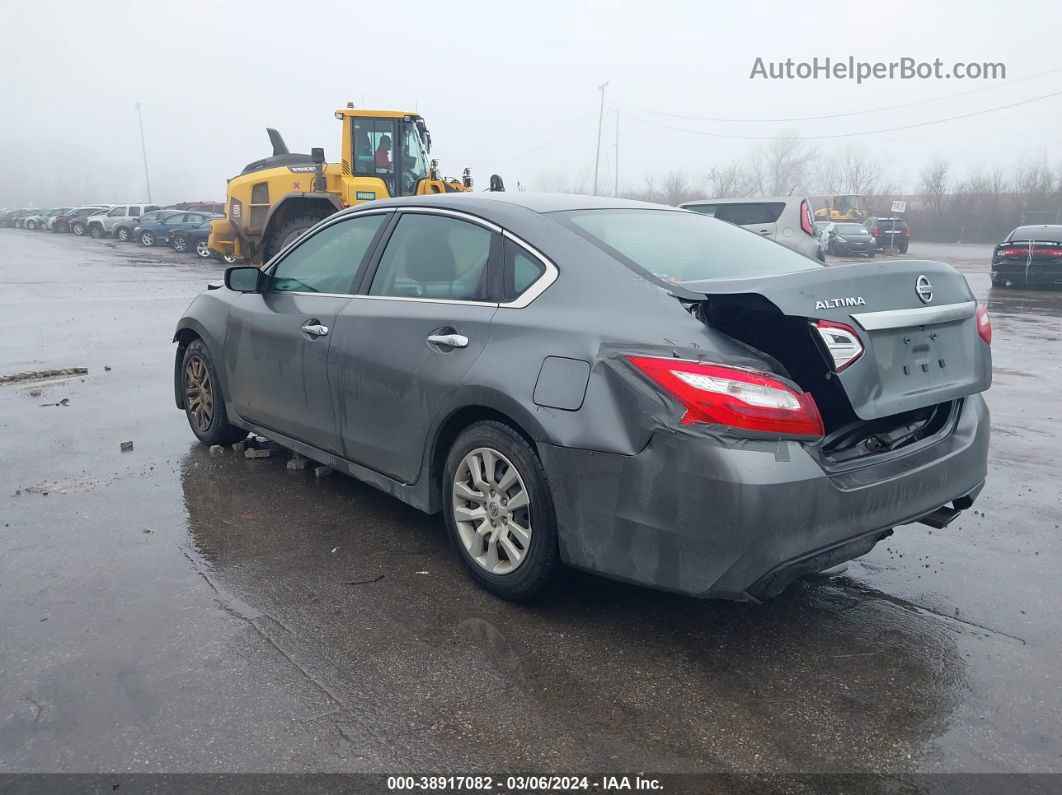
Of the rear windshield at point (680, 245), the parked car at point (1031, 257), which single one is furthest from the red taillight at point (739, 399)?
the parked car at point (1031, 257)

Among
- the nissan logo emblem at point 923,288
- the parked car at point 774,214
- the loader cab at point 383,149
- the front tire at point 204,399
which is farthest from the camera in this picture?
the loader cab at point 383,149

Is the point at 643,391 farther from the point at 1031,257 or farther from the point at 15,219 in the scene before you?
the point at 15,219

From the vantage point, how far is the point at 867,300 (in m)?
3.07

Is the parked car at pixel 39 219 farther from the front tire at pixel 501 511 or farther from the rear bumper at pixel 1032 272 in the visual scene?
the front tire at pixel 501 511

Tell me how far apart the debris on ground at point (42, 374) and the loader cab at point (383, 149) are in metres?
8.20

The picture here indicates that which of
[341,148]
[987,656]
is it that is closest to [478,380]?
[987,656]

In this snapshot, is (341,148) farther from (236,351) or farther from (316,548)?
(316,548)

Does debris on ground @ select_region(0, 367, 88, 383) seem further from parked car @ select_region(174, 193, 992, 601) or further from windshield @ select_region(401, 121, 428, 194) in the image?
windshield @ select_region(401, 121, 428, 194)

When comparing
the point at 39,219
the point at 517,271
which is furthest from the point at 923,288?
the point at 39,219

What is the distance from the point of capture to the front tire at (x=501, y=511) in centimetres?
334

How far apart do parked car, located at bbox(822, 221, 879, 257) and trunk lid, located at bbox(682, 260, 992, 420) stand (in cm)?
3050

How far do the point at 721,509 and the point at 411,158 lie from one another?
14733mm

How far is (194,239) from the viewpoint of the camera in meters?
32.0

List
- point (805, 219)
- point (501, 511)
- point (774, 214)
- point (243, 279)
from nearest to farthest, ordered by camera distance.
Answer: point (501, 511), point (243, 279), point (805, 219), point (774, 214)
